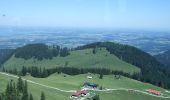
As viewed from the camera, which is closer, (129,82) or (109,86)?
(109,86)

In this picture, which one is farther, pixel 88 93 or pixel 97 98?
pixel 88 93

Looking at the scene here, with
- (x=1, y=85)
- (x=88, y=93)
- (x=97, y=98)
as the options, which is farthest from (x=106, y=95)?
(x=1, y=85)

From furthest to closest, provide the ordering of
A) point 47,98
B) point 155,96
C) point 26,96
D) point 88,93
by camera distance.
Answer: point 155,96, point 88,93, point 47,98, point 26,96

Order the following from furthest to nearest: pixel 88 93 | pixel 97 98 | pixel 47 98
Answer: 1. pixel 88 93
2. pixel 97 98
3. pixel 47 98

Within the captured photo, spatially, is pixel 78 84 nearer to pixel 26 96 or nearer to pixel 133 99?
pixel 133 99

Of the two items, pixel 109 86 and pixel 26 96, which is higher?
pixel 26 96

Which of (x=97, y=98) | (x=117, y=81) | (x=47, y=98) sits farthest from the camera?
(x=117, y=81)

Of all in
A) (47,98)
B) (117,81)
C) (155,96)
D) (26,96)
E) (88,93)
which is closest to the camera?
(26,96)

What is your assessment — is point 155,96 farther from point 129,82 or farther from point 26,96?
point 26,96

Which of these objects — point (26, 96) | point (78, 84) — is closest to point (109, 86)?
point (78, 84)
